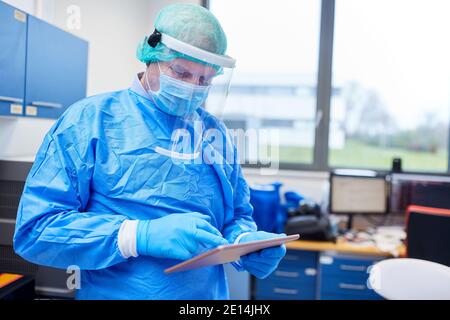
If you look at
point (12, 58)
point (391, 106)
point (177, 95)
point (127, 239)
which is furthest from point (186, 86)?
point (391, 106)

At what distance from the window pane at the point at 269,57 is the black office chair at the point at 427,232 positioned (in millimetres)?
606

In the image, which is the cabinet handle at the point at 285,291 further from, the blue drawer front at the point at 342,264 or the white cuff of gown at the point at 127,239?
the white cuff of gown at the point at 127,239

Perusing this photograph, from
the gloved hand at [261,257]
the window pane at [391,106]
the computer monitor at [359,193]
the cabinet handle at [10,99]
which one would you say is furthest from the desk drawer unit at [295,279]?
the cabinet handle at [10,99]

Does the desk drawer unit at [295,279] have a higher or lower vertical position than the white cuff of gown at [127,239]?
lower

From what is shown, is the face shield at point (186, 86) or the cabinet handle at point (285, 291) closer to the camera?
the face shield at point (186, 86)

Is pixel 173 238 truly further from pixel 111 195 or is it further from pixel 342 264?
pixel 342 264

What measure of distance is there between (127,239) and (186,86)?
0.33 m

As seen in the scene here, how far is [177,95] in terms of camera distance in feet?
2.44

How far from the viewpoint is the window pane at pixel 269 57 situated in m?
0.91

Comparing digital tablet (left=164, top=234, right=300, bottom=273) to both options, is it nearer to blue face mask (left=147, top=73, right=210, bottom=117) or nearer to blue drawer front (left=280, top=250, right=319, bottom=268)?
blue face mask (left=147, top=73, right=210, bottom=117)
